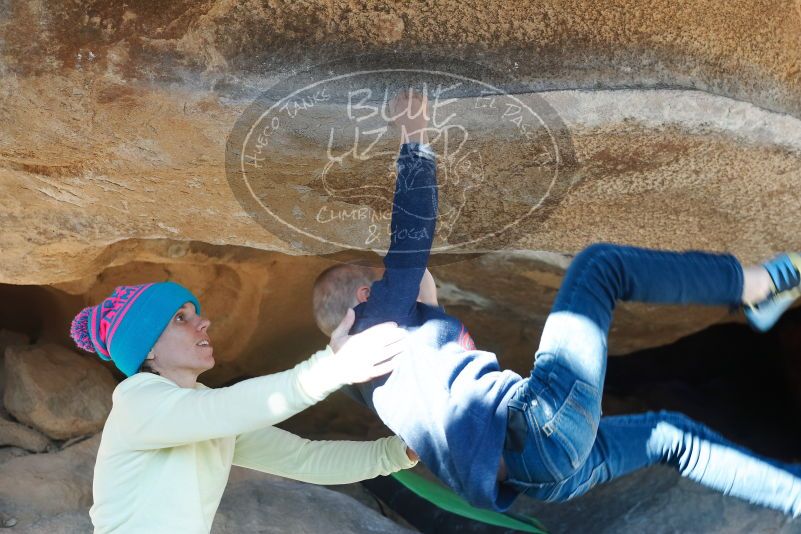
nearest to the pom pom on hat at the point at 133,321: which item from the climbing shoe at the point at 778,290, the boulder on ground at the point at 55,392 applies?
the boulder on ground at the point at 55,392

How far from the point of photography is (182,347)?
162 centimetres

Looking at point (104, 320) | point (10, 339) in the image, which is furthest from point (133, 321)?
point (10, 339)

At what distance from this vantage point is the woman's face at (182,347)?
5.27ft

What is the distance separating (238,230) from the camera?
2072 millimetres

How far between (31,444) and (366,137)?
1.44 metres

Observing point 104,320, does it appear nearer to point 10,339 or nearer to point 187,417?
point 187,417

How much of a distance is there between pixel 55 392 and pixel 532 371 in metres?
1.63

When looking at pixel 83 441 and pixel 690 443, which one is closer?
pixel 690 443

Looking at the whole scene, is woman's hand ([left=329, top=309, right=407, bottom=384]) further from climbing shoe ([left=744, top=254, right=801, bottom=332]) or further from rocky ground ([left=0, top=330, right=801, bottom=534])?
rocky ground ([left=0, top=330, right=801, bottom=534])

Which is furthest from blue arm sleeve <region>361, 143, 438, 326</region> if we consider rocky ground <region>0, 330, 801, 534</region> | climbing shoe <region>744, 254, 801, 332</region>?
rocky ground <region>0, 330, 801, 534</region>

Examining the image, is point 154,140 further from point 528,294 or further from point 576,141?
point 528,294

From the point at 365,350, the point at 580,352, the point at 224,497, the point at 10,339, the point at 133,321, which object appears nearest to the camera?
the point at 365,350

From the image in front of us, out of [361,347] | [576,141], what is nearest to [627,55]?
[576,141]

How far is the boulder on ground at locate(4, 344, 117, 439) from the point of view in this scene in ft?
8.13
